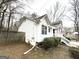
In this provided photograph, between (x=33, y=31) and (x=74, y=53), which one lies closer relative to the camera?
(x=74, y=53)

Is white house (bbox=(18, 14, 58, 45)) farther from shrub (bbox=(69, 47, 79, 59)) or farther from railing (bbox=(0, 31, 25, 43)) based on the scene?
shrub (bbox=(69, 47, 79, 59))

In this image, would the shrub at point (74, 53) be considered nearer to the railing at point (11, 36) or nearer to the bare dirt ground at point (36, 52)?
the bare dirt ground at point (36, 52)

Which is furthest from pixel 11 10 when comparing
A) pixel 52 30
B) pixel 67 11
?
pixel 67 11

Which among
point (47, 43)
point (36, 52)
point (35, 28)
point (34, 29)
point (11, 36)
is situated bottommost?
point (36, 52)

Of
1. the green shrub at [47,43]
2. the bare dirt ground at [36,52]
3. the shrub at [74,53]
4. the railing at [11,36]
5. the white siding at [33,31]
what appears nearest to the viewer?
the bare dirt ground at [36,52]

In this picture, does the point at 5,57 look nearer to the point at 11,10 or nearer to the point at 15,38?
the point at 15,38

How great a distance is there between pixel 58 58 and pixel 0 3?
455 inches

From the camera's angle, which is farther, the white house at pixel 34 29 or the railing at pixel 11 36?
the white house at pixel 34 29

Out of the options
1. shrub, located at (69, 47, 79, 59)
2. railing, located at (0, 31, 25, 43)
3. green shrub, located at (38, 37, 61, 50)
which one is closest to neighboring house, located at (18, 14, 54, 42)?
railing, located at (0, 31, 25, 43)

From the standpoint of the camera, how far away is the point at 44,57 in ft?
54.7

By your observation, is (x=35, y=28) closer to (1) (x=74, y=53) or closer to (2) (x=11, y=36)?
(2) (x=11, y=36)

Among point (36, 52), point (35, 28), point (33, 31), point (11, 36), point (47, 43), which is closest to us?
point (36, 52)

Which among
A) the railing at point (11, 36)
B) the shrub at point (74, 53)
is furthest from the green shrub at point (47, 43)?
the railing at point (11, 36)

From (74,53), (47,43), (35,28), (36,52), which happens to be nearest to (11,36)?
(35,28)
